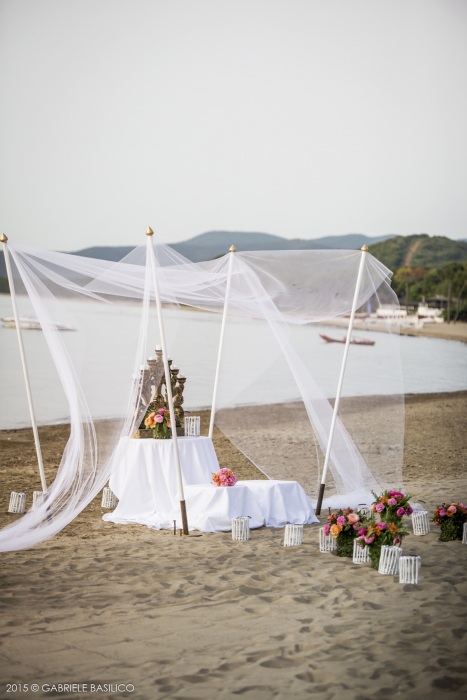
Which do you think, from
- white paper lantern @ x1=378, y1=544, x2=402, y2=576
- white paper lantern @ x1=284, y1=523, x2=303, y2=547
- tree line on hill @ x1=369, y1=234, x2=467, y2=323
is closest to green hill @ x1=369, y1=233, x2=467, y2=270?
tree line on hill @ x1=369, y1=234, x2=467, y2=323

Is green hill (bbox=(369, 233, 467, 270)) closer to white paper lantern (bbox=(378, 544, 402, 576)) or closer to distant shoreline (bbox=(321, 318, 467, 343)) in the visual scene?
distant shoreline (bbox=(321, 318, 467, 343))

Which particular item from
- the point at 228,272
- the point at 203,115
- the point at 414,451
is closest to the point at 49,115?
the point at 203,115

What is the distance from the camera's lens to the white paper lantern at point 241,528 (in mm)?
6844

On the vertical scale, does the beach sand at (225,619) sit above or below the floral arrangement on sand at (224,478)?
below

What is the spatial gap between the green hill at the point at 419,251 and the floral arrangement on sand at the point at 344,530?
35238 millimetres

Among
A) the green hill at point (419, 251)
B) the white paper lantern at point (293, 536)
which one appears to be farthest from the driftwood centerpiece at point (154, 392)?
the green hill at point (419, 251)

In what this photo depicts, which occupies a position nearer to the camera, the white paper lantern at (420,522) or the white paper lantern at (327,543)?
the white paper lantern at (327,543)

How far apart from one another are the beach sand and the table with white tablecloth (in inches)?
8.2

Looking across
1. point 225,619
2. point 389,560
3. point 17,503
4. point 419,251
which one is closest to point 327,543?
point 389,560

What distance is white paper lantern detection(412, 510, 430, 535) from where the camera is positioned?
702 centimetres

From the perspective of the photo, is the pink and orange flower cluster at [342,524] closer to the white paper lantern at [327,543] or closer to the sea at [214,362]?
the white paper lantern at [327,543]

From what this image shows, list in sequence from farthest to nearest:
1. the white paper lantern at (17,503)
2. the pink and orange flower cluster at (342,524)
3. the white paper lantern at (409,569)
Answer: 1. the white paper lantern at (17,503)
2. the pink and orange flower cluster at (342,524)
3. the white paper lantern at (409,569)

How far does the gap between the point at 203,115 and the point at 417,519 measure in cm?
2887

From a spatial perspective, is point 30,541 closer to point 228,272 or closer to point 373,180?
point 228,272
